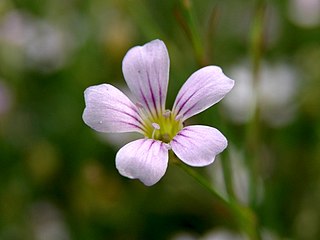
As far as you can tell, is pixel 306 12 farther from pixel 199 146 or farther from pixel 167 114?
pixel 199 146

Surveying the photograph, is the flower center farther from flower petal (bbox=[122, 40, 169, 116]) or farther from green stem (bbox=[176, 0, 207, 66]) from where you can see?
green stem (bbox=[176, 0, 207, 66])

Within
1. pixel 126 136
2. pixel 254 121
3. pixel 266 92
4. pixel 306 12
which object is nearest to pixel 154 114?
pixel 254 121

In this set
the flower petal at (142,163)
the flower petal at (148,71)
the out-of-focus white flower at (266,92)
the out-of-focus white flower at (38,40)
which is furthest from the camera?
the out-of-focus white flower at (38,40)

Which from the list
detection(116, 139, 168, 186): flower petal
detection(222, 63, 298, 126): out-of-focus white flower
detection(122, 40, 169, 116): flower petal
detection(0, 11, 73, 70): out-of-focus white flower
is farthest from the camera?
detection(0, 11, 73, 70): out-of-focus white flower

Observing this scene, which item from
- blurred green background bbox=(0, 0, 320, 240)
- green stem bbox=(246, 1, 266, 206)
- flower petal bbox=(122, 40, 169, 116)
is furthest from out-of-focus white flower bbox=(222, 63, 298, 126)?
flower petal bbox=(122, 40, 169, 116)

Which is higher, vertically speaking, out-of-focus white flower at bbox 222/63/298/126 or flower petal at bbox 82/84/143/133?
flower petal at bbox 82/84/143/133

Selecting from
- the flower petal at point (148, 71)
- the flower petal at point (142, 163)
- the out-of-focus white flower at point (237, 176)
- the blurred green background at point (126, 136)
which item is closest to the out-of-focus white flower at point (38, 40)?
the blurred green background at point (126, 136)

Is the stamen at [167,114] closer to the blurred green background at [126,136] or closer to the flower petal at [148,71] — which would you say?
the flower petal at [148,71]
